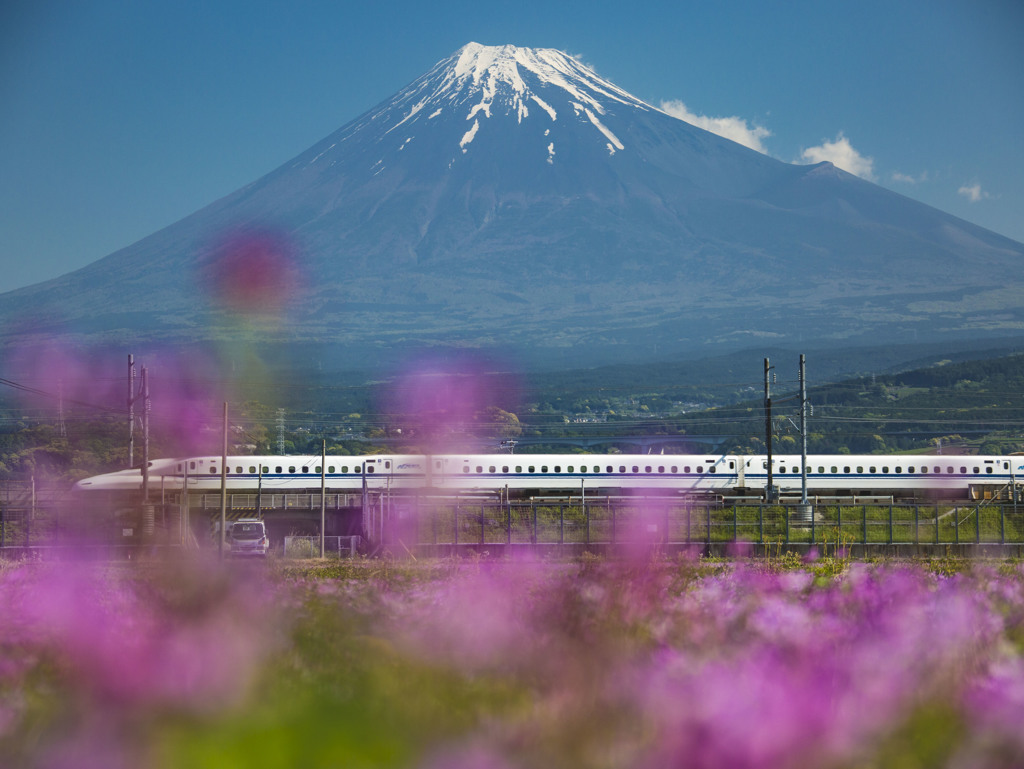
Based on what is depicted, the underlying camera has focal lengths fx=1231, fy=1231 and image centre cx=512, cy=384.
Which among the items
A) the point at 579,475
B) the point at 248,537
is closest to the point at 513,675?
the point at 248,537

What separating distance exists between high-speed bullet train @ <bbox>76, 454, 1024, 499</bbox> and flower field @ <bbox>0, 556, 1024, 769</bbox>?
50.8 metres

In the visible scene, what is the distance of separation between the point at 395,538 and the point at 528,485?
24.9 m

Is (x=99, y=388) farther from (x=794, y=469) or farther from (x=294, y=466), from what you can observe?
(x=794, y=469)

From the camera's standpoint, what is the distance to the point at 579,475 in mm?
60500

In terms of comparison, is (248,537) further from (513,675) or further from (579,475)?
(513,675)

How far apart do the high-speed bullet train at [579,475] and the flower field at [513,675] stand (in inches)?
2000

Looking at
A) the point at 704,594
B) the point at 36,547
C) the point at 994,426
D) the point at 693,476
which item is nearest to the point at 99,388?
the point at 693,476

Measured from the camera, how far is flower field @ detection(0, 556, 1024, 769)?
4.44m

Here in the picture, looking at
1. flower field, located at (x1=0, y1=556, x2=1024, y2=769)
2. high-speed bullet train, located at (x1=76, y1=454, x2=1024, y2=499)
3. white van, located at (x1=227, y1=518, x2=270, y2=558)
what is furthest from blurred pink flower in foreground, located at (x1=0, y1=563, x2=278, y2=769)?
high-speed bullet train, located at (x1=76, y1=454, x2=1024, y2=499)

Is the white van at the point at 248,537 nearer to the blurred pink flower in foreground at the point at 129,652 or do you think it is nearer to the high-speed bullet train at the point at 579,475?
the high-speed bullet train at the point at 579,475

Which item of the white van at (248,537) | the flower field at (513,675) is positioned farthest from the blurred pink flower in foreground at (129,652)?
the white van at (248,537)

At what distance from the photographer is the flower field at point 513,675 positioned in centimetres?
444

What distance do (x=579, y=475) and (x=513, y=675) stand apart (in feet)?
179

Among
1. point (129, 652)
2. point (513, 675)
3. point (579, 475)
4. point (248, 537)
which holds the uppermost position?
point (129, 652)
